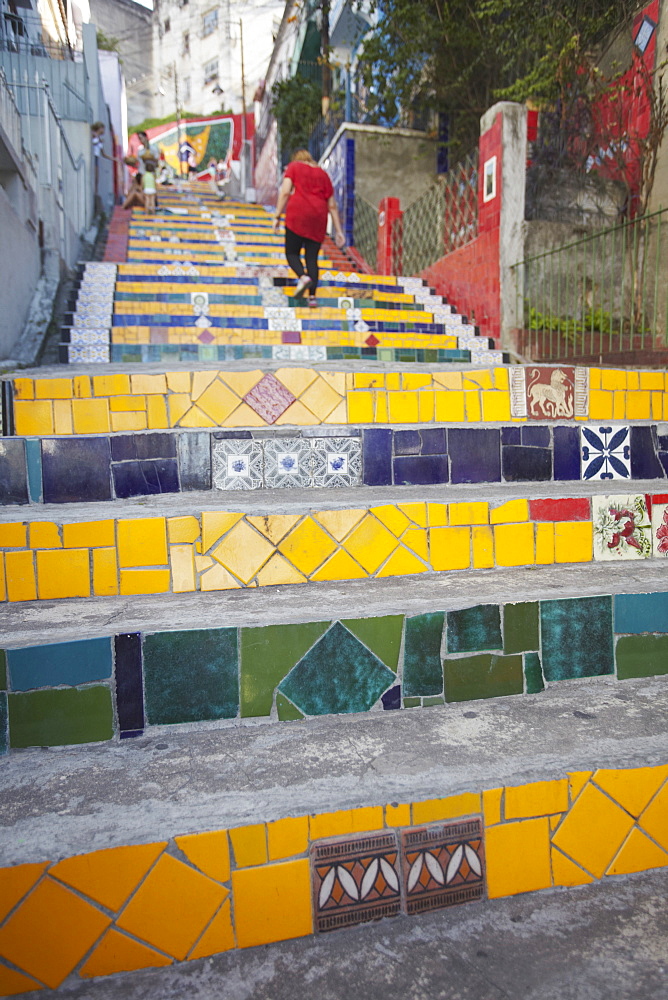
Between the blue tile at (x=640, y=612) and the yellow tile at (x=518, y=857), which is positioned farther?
the blue tile at (x=640, y=612)

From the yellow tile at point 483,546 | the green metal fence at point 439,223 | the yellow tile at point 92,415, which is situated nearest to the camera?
the yellow tile at point 483,546

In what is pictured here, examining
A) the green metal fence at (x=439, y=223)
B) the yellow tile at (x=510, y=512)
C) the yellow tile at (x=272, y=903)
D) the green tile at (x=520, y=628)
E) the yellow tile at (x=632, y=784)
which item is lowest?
the yellow tile at (x=272, y=903)

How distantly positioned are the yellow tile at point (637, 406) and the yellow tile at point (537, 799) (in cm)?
156

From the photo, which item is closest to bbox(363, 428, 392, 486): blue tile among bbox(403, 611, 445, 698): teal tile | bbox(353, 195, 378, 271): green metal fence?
bbox(403, 611, 445, 698): teal tile

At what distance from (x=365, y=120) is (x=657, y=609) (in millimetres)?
10809

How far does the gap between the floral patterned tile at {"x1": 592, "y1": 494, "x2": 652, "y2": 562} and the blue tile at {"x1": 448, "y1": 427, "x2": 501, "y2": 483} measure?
14.7 inches

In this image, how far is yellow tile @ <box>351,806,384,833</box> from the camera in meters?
0.95

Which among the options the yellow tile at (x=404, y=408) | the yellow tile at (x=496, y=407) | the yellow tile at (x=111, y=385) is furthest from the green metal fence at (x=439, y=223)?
the yellow tile at (x=111, y=385)

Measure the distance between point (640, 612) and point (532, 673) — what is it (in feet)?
0.98

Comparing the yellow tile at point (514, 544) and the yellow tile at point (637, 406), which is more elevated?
the yellow tile at point (637, 406)

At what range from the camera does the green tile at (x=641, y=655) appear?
4.59 ft

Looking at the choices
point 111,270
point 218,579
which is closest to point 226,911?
point 218,579

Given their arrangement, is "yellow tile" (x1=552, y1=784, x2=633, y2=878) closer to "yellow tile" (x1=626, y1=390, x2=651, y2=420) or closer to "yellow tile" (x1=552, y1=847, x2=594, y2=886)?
"yellow tile" (x1=552, y1=847, x2=594, y2=886)

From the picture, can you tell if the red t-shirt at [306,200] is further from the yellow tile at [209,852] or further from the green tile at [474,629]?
the yellow tile at [209,852]
